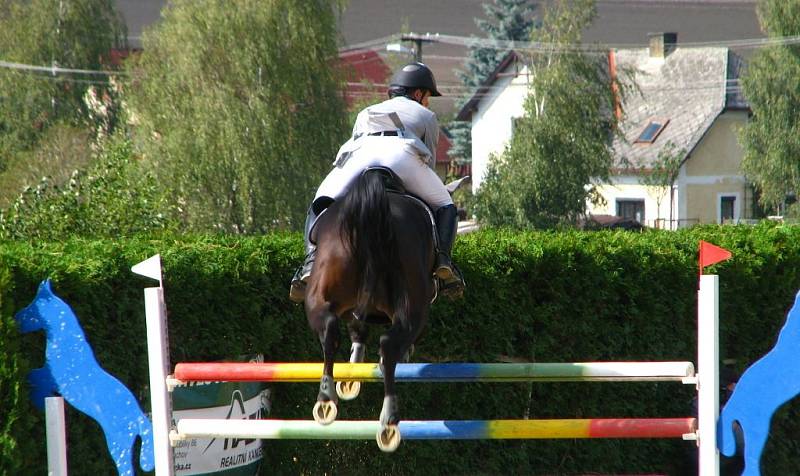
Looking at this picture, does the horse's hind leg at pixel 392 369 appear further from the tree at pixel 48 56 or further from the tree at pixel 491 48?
the tree at pixel 491 48

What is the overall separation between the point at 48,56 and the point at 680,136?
2275 centimetres

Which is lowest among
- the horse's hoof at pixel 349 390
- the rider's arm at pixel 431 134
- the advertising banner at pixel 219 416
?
the advertising banner at pixel 219 416

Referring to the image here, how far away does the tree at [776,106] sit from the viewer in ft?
108

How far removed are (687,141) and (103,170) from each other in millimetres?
29831

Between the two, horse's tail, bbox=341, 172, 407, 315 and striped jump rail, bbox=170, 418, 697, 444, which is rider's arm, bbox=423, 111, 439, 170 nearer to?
horse's tail, bbox=341, 172, 407, 315

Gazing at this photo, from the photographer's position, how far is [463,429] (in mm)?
4910

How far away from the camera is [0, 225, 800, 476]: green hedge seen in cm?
652

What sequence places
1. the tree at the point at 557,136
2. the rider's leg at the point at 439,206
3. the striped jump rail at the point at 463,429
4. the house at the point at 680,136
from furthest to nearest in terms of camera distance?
the house at the point at 680,136 < the tree at the point at 557,136 < the rider's leg at the point at 439,206 < the striped jump rail at the point at 463,429

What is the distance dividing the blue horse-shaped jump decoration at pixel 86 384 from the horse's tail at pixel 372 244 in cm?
130

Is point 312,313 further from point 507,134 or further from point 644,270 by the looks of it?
point 507,134

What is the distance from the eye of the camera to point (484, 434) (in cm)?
491

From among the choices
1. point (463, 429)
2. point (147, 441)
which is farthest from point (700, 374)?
point (147, 441)

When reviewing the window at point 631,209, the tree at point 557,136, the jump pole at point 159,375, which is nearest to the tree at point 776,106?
the tree at point 557,136

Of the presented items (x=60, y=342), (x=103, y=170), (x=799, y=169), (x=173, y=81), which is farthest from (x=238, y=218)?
(x=60, y=342)
